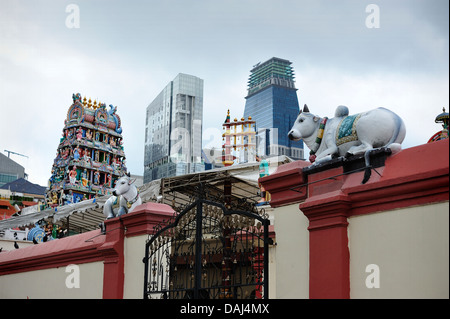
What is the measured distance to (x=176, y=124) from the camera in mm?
125062

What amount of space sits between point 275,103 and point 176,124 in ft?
122

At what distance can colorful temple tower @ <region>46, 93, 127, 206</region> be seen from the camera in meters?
32.5

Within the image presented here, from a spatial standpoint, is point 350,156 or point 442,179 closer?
point 442,179

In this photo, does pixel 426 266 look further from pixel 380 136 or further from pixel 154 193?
pixel 154 193

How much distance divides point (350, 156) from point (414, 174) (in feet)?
3.16

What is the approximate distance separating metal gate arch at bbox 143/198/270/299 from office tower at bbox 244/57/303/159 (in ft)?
434

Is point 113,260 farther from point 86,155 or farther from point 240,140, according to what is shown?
point 86,155

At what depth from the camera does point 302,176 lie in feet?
21.2

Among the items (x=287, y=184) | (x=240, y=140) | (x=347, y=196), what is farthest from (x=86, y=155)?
(x=347, y=196)

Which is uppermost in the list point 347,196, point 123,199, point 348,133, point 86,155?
point 86,155

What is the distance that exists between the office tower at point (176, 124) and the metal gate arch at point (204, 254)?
108814 mm

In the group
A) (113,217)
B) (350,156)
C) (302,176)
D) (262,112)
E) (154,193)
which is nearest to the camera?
(350,156)
